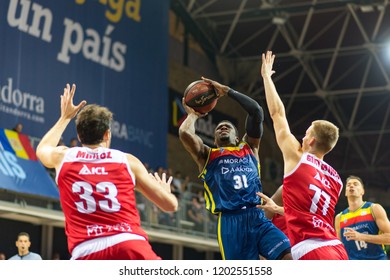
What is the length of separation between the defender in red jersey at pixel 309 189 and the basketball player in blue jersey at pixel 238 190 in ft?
3.63

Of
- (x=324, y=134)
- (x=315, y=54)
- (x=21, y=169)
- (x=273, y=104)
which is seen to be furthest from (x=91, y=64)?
(x=324, y=134)

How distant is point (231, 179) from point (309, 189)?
181 cm

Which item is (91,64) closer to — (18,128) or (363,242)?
(18,128)

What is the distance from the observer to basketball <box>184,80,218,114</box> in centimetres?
866

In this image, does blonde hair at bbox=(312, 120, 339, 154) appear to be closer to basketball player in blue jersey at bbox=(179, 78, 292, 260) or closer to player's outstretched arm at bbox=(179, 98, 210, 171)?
basketball player in blue jersey at bbox=(179, 78, 292, 260)

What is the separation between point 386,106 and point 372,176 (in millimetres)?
4119

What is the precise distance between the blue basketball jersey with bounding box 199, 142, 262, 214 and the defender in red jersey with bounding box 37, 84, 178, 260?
2849mm

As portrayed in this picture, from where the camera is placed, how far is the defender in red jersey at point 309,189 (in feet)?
22.3

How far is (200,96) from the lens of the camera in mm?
8664

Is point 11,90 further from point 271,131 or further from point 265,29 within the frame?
point 271,131

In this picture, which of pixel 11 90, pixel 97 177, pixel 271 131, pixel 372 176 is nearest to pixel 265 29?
pixel 271 131

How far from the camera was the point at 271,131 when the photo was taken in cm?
3388

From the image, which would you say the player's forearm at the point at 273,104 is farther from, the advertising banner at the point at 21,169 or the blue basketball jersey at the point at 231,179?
the advertising banner at the point at 21,169
